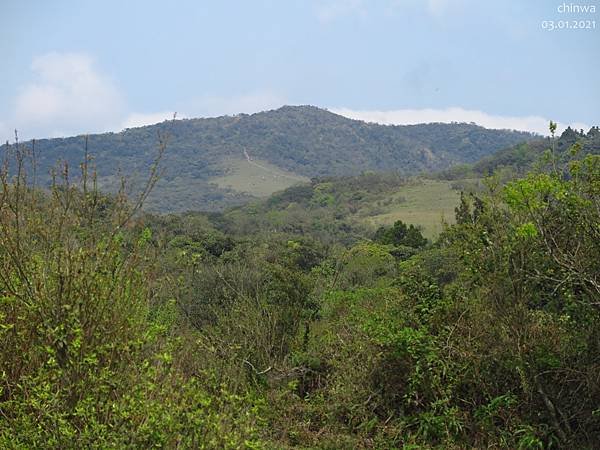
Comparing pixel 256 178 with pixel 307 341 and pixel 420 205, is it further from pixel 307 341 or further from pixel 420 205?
pixel 307 341

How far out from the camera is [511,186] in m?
5.63

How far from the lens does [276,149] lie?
135125 millimetres

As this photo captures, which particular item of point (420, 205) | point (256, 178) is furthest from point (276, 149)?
point (420, 205)

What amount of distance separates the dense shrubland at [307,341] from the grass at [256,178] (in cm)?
9812

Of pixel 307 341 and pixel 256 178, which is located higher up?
pixel 256 178

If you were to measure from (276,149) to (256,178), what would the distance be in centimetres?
1978

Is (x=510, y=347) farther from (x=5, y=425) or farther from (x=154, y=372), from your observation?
(x=5, y=425)

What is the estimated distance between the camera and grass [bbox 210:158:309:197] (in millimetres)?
110738

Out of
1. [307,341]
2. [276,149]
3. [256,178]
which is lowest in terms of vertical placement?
[307,341]

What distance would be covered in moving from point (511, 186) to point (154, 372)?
13.1 ft

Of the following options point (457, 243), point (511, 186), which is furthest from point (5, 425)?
point (457, 243)

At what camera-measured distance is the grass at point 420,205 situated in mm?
58062

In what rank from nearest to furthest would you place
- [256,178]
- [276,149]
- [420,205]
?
[420,205] < [256,178] < [276,149]

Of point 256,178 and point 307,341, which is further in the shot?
point 256,178
